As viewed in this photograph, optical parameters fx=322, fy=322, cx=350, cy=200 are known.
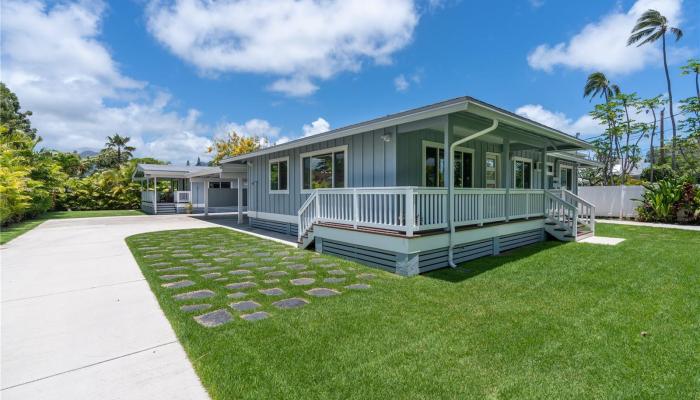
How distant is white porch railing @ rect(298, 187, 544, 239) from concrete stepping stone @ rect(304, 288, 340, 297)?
1747mm

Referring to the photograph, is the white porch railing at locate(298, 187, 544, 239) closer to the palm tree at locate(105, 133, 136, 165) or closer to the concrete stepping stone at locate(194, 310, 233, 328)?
the concrete stepping stone at locate(194, 310, 233, 328)

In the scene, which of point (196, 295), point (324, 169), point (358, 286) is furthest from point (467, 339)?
point (324, 169)

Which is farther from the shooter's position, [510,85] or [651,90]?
[510,85]

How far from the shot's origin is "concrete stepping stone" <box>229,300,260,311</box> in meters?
4.06

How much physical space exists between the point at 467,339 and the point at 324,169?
6.94 m

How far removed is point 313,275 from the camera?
5648mm

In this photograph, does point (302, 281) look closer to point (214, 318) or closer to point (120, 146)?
point (214, 318)

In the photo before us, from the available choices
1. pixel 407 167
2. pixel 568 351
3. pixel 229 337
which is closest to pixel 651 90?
pixel 407 167

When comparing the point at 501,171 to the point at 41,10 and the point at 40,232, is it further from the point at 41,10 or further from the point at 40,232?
the point at 40,232

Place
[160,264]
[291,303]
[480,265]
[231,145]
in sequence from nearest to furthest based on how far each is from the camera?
[291,303] < [480,265] < [160,264] < [231,145]

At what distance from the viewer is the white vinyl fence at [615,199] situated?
15.8 metres

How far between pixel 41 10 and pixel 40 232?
7341mm

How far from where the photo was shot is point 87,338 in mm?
3293

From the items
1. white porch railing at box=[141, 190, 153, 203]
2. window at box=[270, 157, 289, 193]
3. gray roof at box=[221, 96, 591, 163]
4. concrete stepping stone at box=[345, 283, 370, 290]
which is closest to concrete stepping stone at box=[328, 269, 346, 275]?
concrete stepping stone at box=[345, 283, 370, 290]
